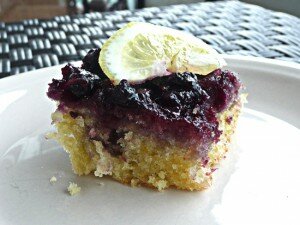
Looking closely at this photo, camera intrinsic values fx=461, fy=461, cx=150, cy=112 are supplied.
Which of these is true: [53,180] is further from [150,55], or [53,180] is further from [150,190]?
[150,55]

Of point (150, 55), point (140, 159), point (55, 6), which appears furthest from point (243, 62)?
point (55, 6)

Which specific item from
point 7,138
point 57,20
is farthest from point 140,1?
point 7,138

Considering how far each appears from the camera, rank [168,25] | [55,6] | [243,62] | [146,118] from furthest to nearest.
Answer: [55,6] → [168,25] → [243,62] → [146,118]

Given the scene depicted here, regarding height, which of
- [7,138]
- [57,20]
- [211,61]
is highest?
[211,61]

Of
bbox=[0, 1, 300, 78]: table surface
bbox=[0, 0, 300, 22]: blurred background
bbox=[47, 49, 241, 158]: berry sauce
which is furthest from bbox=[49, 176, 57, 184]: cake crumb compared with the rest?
bbox=[0, 0, 300, 22]: blurred background

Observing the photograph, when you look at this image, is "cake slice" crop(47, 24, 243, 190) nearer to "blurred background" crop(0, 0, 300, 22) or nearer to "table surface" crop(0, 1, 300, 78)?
"table surface" crop(0, 1, 300, 78)

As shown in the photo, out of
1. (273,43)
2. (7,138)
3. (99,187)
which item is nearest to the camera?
(99,187)

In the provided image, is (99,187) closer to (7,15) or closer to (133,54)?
(133,54)
